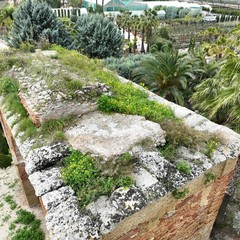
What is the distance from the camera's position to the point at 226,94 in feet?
16.5

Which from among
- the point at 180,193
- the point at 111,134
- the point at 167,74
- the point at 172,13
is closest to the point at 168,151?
the point at 180,193

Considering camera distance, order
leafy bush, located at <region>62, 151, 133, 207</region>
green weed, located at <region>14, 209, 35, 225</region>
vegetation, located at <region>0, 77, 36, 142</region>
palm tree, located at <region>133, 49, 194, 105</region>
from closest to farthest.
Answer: leafy bush, located at <region>62, 151, 133, 207</region>, vegetation, located at <region>0, 77, 36, 142</region>, green weed, located at <region>14, 209, 35, 225</region>, palm tree, located at <region>133, 49, 194, 105</region>

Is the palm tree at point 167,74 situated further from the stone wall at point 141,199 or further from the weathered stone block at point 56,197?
the weathered stone block at point 56,197

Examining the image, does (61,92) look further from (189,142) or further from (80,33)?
(80,33)

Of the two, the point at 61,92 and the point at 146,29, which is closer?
the point at 61,92

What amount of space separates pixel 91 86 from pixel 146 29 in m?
20.7

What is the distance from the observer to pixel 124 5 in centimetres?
3588

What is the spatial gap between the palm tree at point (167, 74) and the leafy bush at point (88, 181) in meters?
6.33

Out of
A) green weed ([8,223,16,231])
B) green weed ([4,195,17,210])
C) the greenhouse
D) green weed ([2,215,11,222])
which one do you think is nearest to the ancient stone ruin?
green weed ([8,223,16,231])

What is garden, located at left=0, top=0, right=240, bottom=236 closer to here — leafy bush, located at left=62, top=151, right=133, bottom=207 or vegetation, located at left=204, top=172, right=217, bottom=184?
leafy bush, located at left=62, top=151, right=133, bottom=207

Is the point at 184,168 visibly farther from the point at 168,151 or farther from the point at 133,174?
the point at 133,174

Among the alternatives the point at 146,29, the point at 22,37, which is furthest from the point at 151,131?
the point at 146,29

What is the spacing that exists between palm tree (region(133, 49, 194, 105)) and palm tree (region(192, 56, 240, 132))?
78 centimetres

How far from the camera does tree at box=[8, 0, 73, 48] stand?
10.3 m
